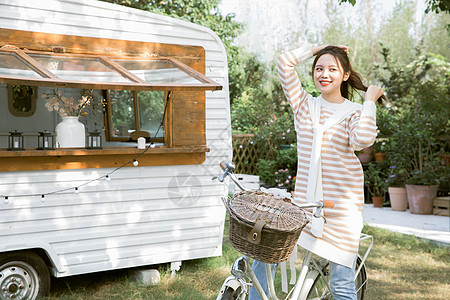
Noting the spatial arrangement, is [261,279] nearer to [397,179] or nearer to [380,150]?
[397,179]

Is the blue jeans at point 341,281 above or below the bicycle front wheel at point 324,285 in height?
above

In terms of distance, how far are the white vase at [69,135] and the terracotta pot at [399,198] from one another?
5.31m

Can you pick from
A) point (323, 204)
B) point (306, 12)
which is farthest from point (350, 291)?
point (306, 12)

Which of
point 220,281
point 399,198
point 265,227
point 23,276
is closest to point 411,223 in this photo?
point 399,198

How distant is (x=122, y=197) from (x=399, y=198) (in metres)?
5.02

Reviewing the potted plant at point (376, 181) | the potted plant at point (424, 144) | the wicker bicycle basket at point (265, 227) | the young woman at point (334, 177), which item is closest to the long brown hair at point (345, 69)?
the young woman at point (334, 177)

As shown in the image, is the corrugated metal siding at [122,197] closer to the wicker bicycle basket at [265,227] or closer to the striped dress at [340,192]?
the striped dress at [340,192]

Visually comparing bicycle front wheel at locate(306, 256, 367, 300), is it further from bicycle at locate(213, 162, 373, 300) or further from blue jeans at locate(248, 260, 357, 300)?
blue jeans at locate(248, 260, 357, 300)

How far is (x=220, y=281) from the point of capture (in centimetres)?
470

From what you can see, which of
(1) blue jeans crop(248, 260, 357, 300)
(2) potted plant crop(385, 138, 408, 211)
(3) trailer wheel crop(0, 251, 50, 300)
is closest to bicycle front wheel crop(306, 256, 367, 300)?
(1) blue jeans crop(248, 260, 357, 300)

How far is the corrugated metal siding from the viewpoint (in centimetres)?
413

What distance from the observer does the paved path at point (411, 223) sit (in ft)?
21.0

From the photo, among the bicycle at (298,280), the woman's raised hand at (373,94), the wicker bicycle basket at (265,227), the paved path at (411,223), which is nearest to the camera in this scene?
the wicker bicycle basket at (265,227)

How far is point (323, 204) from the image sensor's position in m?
2.39
